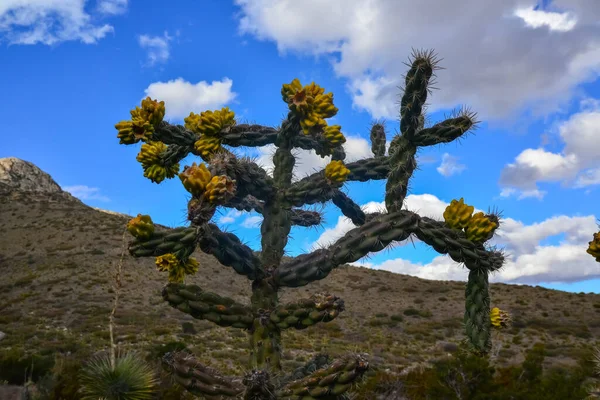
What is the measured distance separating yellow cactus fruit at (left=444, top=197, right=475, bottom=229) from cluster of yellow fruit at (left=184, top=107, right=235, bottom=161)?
7.65ft

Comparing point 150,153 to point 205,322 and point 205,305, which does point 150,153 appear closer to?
point 205,305

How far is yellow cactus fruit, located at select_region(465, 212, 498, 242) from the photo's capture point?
4332 millimetres

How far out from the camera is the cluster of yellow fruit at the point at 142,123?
4.72 m

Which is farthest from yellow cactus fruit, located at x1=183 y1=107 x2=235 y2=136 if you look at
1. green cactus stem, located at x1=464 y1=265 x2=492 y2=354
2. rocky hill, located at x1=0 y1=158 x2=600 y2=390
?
rocky hill, located at x1=0 y1=158 x2=600 y2=390

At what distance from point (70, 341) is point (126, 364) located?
12021 mm

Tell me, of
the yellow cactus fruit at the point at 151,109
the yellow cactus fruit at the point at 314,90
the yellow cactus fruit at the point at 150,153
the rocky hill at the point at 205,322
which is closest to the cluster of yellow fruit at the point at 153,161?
the yellow cactus fruit at the point at 150,153

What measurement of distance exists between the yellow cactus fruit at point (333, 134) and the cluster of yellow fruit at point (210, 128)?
3.46 feet

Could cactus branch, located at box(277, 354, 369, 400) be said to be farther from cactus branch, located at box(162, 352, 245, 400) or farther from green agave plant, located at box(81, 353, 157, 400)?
green agave plant, located at box(81, 353, 157, 400)

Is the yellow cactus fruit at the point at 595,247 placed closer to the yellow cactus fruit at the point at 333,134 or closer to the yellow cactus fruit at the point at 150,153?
the yellow cactus fruit at the point at 333,134

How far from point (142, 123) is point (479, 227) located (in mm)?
3289

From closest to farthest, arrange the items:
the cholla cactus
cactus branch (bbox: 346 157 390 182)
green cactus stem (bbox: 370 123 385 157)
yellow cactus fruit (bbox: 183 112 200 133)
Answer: the cholla cactus
yellow cactus fruit (bbox: 183 112 200 133)
cactus branch (bbox: 346 157 390 182)
green cactus stem (bbox: 370 123 385 157)

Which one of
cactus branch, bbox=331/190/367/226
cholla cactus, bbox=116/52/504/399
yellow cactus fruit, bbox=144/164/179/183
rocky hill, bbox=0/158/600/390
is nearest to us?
cholla cactus, bbox=116/52/504/399

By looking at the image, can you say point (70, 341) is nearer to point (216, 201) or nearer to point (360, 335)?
point (360, 335)

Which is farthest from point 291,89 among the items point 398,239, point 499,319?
point 499,319
